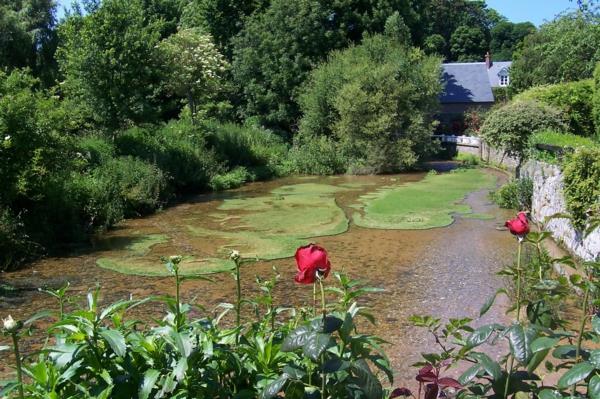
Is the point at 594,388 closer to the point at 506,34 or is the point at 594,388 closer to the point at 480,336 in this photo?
the point at 480,336

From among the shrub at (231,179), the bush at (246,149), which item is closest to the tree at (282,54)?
the bush at (246,149)

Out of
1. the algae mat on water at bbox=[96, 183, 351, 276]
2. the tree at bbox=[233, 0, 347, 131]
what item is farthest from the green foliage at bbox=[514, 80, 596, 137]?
the tree at bbox=[233, 0, 347, 131]

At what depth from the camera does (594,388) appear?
5.42ft

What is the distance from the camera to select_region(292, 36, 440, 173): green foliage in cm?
2288

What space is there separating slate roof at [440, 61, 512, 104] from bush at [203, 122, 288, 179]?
17631 mm

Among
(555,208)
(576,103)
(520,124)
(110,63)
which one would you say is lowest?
(555,208)

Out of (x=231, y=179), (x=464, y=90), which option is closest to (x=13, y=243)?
(x=231, y=179)

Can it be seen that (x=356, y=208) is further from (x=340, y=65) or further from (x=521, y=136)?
(x=340, y=65)

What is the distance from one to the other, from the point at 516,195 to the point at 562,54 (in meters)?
19.5

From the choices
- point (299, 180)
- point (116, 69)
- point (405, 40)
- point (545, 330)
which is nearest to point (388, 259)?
point (545, 330)

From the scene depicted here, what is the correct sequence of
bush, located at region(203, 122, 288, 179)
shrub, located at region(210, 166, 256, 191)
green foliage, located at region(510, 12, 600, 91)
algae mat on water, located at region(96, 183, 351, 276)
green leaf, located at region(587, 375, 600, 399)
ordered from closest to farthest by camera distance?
1. green leaf, located at region(587, 375, 600, 399)
2. algae mat on water, located at region(96, 183, 351, 276)
3. shrub, located at region(210, 166, 256, 191)
4. green foliage, located at region(510, 12, 600, 91)
5. bush, located at region(203, 122, 288, 179)

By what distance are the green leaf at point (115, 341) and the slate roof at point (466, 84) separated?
37.1 meters

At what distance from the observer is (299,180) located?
21.3 m

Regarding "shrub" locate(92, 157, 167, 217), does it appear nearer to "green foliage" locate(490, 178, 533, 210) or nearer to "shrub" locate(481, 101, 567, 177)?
"green foliage" locate(490, 178, 533, 210)
